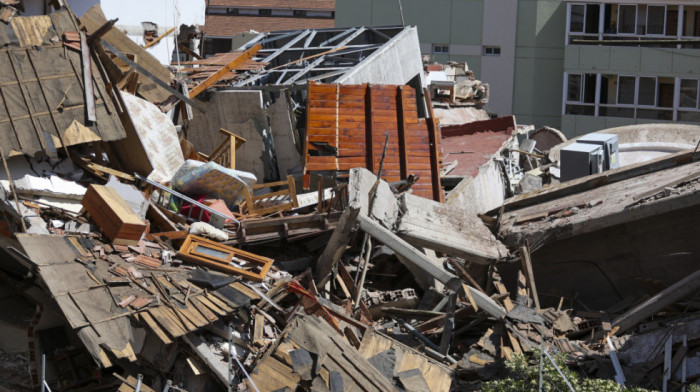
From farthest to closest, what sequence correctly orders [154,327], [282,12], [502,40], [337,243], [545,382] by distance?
1. [282,12]
2. [502,40]
3. [337,243]
4. [154,327]
5. [545,382]

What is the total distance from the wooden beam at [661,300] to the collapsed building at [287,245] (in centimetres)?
3

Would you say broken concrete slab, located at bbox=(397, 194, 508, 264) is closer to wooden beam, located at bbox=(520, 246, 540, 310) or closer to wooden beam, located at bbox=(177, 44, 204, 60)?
wooden beam, located at bbox=(520, 246, 540, 310)

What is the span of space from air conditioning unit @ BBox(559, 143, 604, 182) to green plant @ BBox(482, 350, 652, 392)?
8275 millimetres

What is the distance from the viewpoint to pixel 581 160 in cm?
1716

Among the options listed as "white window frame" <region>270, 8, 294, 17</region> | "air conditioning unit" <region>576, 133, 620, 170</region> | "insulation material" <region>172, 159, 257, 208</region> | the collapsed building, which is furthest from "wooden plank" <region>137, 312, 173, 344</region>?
"white window frame" <region>270, 8, 294, 17</region>

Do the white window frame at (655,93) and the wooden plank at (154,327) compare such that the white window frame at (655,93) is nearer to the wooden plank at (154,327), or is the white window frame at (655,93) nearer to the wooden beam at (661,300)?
the wooden beam at (661,300)

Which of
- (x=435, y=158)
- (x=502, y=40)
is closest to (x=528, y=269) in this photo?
(x=435, y=158)

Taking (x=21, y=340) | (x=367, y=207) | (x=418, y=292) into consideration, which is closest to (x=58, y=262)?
(x=21, y=340)

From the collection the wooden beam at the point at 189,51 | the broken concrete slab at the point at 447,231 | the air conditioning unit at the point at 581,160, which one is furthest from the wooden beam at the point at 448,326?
the wooden beam at the point at 189,51

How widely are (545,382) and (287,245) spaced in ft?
15.8

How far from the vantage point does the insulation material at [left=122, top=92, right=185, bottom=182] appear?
13727 millimetres

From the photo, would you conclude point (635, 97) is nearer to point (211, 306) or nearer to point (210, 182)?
point (210, 182)

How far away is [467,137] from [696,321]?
11397 mm

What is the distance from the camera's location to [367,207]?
12.0 metres
